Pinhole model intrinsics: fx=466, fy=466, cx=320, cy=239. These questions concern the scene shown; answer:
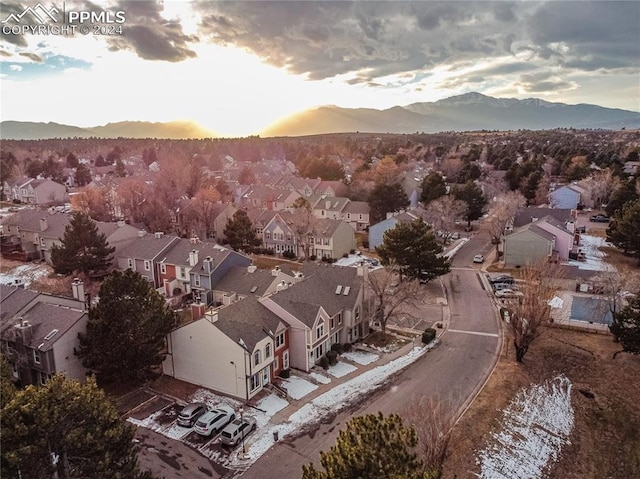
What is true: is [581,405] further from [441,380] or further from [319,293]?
[319,293]

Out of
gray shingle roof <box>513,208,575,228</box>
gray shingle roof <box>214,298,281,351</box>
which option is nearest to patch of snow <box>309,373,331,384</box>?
gray shingle roof <box>214,298,281,351</box>

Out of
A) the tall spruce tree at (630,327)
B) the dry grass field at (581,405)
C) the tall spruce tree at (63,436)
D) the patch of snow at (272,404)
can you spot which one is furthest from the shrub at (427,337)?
the tall spruce tree at (63,436)

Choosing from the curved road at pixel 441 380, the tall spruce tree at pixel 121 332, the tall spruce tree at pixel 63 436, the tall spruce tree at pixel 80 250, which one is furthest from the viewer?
the tall spruce tree at pixel 80 250

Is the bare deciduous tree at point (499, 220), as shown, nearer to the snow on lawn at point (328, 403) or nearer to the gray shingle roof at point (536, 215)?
the gray shingle roof at point (536, 215)

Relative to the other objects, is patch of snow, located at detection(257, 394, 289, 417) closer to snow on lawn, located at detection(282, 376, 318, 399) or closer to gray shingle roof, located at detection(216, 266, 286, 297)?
snow on lawn, located at detection(282, 376, 318, 399)

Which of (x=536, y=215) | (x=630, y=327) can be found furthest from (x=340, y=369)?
(x=536, y=215)

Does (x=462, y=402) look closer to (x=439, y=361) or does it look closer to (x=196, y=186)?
(x=439, y=361)
